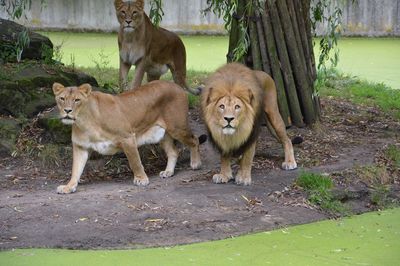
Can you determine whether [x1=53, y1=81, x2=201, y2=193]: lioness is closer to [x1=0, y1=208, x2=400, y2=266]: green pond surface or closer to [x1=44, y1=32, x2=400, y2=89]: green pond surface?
[x1=0, y1=208, x2=400, y2=266]: green pond surface

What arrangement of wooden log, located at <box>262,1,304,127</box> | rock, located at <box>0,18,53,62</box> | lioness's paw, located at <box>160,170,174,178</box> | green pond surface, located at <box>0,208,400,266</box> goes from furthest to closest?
rock, located at <box>0,18,53,62</box>, wooden log, located at <box>262,1,304,127</box>, lioness's paw, located at <box>160,170,174,178</box>, green pond surface, located at <box>0,208,400,266</box>

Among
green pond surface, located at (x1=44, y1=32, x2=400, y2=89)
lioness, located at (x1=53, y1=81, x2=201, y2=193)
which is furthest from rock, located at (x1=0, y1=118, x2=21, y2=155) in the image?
green pond surface, located at (x1=44, y1=32, x2=400, y2=89)

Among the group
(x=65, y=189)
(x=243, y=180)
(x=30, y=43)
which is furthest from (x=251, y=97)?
(x=30, y=43)

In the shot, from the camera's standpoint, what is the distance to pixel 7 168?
27.3ft

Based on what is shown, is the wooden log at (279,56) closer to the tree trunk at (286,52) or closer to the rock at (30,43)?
the tree trunk at (286,52)

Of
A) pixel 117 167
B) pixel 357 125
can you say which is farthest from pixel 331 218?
pixel 357 125

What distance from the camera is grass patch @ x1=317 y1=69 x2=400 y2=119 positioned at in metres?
11.5

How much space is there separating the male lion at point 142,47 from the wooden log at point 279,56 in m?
1.58

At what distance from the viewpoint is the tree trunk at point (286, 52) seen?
924cm

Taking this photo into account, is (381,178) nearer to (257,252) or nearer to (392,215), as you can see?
(392,215)

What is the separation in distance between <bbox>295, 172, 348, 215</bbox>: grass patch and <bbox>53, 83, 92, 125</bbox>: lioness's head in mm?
2092

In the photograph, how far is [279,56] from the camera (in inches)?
370

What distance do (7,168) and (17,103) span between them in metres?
0.96

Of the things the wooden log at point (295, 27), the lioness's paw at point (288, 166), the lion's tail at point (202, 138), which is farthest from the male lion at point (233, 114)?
the wooden log at point (295, 27)
